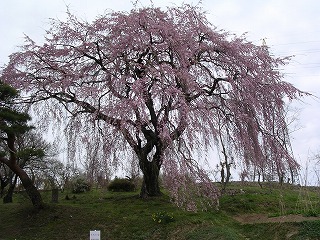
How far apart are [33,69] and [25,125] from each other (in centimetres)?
204

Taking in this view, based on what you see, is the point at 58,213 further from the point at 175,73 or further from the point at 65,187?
the point at 65,187

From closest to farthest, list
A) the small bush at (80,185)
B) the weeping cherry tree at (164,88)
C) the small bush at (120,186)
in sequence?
the weeping cherry tree at (164,88) < the small bush at (120,186) < the small bush at (80,185)

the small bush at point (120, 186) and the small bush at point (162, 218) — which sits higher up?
the small bush at point (120, 186)

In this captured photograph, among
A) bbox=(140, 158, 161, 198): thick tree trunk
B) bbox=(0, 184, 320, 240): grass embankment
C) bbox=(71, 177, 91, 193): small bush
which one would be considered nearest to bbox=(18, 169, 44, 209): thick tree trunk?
bbox=(0, 184, 320, 240): grass embankment

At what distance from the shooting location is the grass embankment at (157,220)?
1116 cm

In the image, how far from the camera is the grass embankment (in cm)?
1116

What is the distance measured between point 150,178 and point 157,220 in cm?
253

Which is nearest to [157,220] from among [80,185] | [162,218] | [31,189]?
[162,218]

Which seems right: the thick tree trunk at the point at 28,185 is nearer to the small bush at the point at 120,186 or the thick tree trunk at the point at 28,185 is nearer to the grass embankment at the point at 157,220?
the grass embankment at the point at 157,220

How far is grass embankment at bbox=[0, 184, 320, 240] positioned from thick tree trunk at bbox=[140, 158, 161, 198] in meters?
0.41

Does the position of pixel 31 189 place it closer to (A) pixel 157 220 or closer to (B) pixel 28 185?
(B) pixel 28 185

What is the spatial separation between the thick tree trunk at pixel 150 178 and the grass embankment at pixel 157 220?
414 mm

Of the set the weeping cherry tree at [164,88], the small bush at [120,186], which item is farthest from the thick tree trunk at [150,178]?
the small bush at [120,186]

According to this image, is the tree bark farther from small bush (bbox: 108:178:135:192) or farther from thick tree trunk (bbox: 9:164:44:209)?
small bush (bbox: 108:178:135:192)
